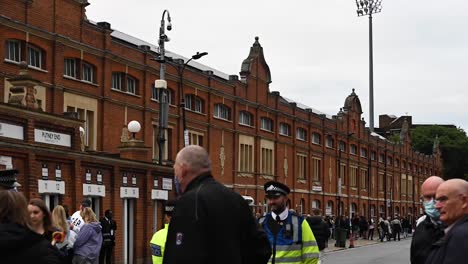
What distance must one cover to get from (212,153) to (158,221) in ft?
64.3

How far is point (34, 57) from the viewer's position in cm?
3309

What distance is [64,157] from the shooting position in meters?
22.4

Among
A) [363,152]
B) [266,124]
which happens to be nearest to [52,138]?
[266,124]

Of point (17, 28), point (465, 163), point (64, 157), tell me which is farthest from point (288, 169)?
point (465, 163)

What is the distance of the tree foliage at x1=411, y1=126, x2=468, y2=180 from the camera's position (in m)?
117

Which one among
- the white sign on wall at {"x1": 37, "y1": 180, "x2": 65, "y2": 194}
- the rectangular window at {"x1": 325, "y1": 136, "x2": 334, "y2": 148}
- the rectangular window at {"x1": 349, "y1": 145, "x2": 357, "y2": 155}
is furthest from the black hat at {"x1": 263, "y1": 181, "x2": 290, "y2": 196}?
the rectangular window at {"x1": 349, "y1": 145, "x2": 357, "y2": 155}

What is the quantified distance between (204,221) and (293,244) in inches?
159

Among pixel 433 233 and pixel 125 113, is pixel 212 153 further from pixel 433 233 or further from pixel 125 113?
pixel 433 233

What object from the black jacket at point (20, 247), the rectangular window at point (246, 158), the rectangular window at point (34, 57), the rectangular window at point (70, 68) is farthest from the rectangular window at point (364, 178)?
the black jacket at point (20, 247)

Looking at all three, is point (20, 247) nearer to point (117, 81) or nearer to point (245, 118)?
point (117, 81)

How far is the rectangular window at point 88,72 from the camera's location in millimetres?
36594

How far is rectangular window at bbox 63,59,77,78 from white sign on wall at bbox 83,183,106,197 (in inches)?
437

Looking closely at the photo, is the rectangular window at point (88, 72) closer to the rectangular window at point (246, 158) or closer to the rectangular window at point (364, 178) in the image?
the rectangular window at point (246, 158)

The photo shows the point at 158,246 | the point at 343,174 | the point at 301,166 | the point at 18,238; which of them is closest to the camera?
the point at 18,238
